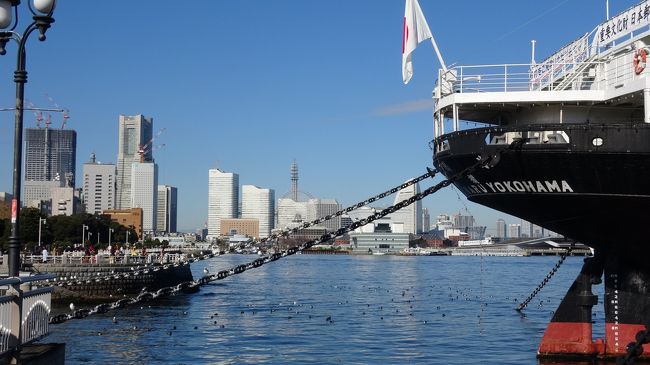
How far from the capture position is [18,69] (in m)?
13.4

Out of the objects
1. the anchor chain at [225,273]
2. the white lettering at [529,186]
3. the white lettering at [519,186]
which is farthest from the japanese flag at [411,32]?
the anchor chain at [225,273]

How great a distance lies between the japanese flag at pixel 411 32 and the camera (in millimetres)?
25219

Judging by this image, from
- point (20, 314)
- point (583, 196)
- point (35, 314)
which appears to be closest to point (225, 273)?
point (35, 314)

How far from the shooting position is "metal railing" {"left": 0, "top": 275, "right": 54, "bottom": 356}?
1185 centimetres

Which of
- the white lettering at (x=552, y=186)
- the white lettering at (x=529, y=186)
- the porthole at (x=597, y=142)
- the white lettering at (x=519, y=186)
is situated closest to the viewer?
the porthole at (x=597, y=142)

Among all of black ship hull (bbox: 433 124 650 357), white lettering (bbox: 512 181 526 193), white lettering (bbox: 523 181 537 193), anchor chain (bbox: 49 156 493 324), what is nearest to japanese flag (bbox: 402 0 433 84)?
black ship hull (bbox: 433 124 650 357)

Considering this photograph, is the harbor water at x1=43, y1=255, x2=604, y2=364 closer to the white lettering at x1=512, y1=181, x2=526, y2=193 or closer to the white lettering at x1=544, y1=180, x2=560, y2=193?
the white lettering at x1=512, y1=181, x2=526, y2=193

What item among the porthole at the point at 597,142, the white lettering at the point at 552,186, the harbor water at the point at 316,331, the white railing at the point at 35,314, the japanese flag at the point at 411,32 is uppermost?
the japanese flag at the point at 411,32

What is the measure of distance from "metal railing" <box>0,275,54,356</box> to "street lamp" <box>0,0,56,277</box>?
0.58 m

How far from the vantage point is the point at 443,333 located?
3709 cm

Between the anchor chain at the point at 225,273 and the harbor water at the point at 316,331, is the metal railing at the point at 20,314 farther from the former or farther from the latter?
the harbor water at the point at 316,331

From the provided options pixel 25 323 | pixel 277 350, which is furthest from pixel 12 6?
pixel 277 350

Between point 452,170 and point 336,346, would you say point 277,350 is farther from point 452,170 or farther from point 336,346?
point 452,170

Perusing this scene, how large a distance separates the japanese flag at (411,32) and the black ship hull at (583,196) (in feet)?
8.36
